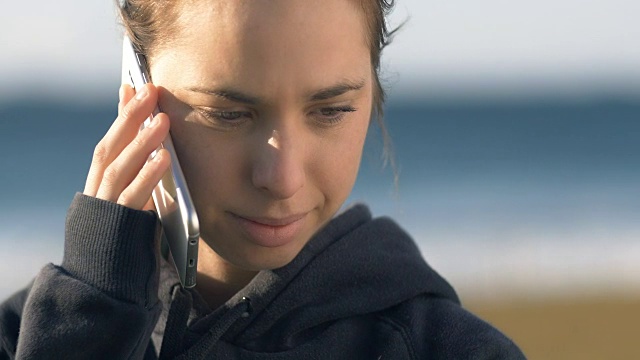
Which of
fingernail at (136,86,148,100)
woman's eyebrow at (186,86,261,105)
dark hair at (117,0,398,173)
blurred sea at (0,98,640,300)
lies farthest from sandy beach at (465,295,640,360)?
woman's eyebrow at (186,86,261,105)

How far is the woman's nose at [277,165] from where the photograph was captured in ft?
8.70

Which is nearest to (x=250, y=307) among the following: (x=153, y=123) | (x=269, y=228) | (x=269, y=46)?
(x=269, y=228)

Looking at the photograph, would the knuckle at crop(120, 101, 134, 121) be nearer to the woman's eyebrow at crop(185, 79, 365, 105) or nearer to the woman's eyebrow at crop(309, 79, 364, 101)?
the woman's eyebrow at crop(185, 79, 365, 105)

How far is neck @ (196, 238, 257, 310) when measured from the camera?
3158mm

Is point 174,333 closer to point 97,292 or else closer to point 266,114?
point 97,292

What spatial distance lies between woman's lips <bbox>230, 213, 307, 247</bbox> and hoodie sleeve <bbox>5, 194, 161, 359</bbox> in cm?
26

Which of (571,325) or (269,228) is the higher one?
(269,228)

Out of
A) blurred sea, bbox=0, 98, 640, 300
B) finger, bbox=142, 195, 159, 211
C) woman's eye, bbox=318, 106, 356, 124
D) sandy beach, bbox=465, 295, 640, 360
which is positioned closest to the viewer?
woman's eye, bbox=318, 106, 356, 124

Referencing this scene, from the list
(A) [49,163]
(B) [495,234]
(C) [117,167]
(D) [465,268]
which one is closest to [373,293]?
(C) [117,167]

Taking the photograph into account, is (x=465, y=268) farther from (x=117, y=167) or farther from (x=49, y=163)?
(x=49, y=163)

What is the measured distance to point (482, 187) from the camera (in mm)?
13656

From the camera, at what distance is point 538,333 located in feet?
22.9

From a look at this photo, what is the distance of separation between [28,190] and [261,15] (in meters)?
10.7

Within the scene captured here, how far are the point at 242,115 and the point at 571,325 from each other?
480 centimetres
